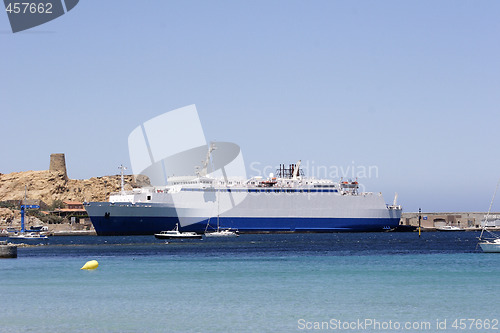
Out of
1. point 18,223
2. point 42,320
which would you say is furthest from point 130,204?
point 42,320

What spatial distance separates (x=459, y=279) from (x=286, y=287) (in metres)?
9.00

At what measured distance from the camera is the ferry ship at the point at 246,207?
97.6 meters

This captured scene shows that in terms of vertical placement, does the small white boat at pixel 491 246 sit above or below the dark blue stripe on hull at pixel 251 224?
above

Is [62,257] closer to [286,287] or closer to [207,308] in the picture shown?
[286,287]

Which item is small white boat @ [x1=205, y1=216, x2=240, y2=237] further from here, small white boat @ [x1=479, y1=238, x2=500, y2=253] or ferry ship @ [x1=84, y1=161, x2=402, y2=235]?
small white boat @ [x1=479, y1=238, x2=500, y2=253]

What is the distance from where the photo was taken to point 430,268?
44438 millimetres

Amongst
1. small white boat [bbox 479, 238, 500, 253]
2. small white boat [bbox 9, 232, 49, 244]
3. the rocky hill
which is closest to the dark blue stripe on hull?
small white boat [bbox 9, 232, 49, 244]

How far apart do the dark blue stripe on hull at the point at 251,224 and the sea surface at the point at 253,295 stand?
44.9 meters

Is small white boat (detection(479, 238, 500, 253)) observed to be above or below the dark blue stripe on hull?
above

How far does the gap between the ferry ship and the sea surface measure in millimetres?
45129

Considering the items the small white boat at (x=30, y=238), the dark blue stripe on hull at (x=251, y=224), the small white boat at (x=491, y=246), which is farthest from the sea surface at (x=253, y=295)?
the dark blue stripe on hull at (x=251, y=224)

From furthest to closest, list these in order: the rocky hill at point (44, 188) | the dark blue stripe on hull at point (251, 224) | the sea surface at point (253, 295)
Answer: the rocky hill at point (44, 188) < the dark blue stripe on hull at point (251, 224) < the sea surface at point (253, 295)

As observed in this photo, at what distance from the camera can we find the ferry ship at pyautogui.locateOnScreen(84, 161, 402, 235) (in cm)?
9756

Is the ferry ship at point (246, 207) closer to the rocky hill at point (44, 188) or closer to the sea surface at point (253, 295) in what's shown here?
the sea surface at point (253, 295)
